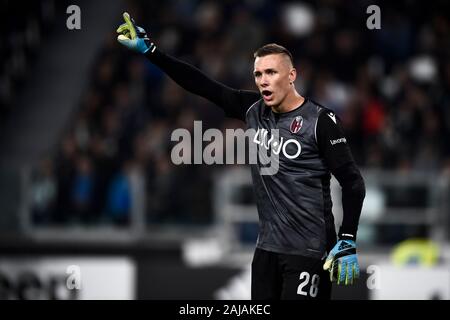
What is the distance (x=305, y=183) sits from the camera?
625 cm

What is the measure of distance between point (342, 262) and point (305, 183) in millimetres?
540

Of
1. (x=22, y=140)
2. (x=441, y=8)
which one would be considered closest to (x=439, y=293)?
(x=441, y=8)

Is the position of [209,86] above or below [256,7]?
below

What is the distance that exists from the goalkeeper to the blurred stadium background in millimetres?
2967

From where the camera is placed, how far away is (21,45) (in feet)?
52.9

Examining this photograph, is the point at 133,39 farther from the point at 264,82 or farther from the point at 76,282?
the point at 76,282

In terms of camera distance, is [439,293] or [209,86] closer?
[209,86]

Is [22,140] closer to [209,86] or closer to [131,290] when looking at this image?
[131,290]

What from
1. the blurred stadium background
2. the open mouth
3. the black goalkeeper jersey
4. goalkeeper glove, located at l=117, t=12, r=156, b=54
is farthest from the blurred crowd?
the open mouth

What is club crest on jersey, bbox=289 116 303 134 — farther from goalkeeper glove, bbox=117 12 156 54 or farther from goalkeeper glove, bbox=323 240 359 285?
goalkeeper glove, bbox=117 12 156 54

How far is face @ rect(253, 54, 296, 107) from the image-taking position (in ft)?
20.4

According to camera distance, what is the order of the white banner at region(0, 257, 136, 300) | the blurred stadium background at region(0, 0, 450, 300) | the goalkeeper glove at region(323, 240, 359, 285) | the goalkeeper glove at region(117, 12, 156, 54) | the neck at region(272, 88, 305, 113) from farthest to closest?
the blurred stadium background at region(0, 0, 450, 300)
the white banner at region(0, 257, 136, 300)
the goalkeeper glove at region(117, 12, 156, 54)
the neck at region(272, 88, 305, 113)
the goalkeeper glove at region(323, 240, 359, 285)

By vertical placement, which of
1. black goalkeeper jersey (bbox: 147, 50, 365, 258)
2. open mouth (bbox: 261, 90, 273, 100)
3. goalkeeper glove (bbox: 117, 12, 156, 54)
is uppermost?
goalkeeper glove (bbox: 117, 12, 156, 54)
